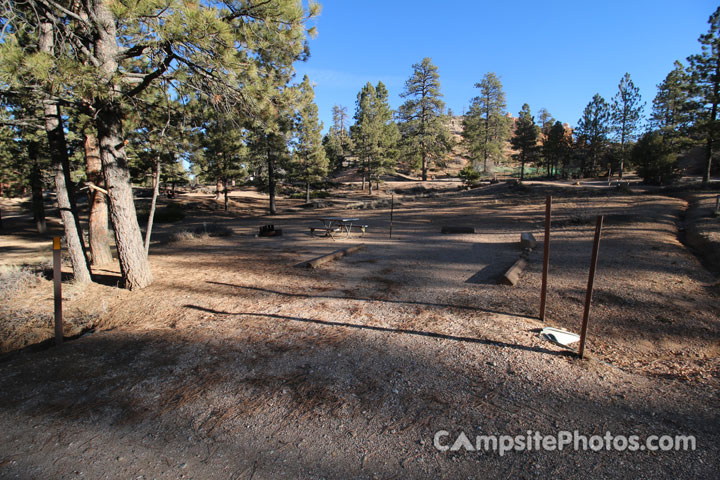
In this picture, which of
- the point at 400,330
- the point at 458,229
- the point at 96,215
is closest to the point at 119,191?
the point at 96,215

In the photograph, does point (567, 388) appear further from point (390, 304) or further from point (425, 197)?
point (425, 197)

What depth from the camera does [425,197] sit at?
36.8 meters

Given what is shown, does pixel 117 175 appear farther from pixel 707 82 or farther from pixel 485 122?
pixel 485 122

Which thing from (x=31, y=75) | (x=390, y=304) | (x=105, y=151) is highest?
(x=31, y=75)

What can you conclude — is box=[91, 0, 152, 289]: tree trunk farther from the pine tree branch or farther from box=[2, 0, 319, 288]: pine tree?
the pine tree branch

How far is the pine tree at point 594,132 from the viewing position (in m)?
48.6

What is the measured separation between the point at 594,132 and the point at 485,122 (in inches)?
634

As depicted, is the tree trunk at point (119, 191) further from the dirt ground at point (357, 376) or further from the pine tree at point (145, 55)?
the dirt ground at point (357, 376)

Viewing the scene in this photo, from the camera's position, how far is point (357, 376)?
138 inches

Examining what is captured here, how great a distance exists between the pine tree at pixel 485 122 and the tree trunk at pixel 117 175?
174 feet

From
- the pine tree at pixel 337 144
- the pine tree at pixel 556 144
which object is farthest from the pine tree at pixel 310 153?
the pine tree at pixel 556 144

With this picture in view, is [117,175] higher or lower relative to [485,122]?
lower

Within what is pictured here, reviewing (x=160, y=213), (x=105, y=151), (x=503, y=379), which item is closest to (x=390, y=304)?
(x=503, y=379)

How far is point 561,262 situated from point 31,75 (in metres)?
10.9
